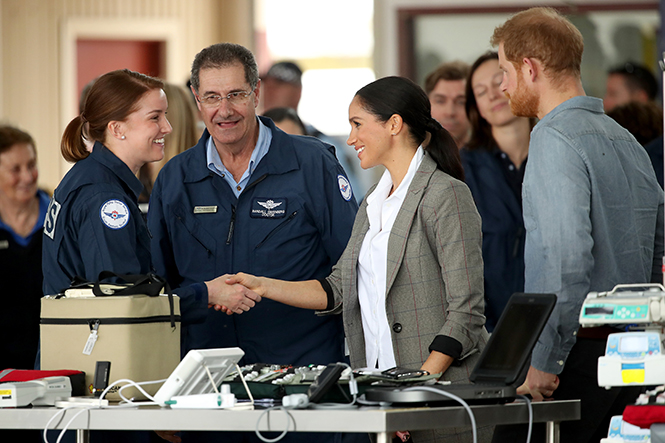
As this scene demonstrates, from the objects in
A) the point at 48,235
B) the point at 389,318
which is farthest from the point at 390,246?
the point at 48,235

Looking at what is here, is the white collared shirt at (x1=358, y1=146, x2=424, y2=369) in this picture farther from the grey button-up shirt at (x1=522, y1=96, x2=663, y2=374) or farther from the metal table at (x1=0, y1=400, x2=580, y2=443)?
the metal table at (x1=0, y1=400, x2=580, y2=443)

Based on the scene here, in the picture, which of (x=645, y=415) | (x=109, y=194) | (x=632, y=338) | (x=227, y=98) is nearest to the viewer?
(x=645, y=415)

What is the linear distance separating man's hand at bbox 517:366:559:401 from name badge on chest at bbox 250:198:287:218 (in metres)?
1.00

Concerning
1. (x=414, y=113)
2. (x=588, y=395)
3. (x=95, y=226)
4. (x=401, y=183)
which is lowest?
(x=588, y=395)

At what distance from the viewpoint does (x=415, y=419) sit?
72.7 inches

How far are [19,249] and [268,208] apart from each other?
1722 mm

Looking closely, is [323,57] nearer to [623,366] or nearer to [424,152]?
[424,152]

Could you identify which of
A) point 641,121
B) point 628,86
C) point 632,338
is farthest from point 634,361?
point 628,86

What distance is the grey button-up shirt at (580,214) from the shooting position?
225cm

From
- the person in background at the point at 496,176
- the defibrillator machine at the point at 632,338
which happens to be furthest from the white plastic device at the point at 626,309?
the person in background at the point at 496,176

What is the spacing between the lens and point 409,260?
2.41 m

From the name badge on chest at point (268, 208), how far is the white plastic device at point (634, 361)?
1.32 m

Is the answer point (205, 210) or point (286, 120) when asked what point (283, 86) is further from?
point (205, 210)

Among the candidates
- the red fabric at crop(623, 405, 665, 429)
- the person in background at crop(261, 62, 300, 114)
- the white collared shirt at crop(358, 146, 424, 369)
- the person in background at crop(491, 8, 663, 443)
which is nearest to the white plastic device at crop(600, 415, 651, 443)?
the red fabric at crop(623, 405, 665, 429)
